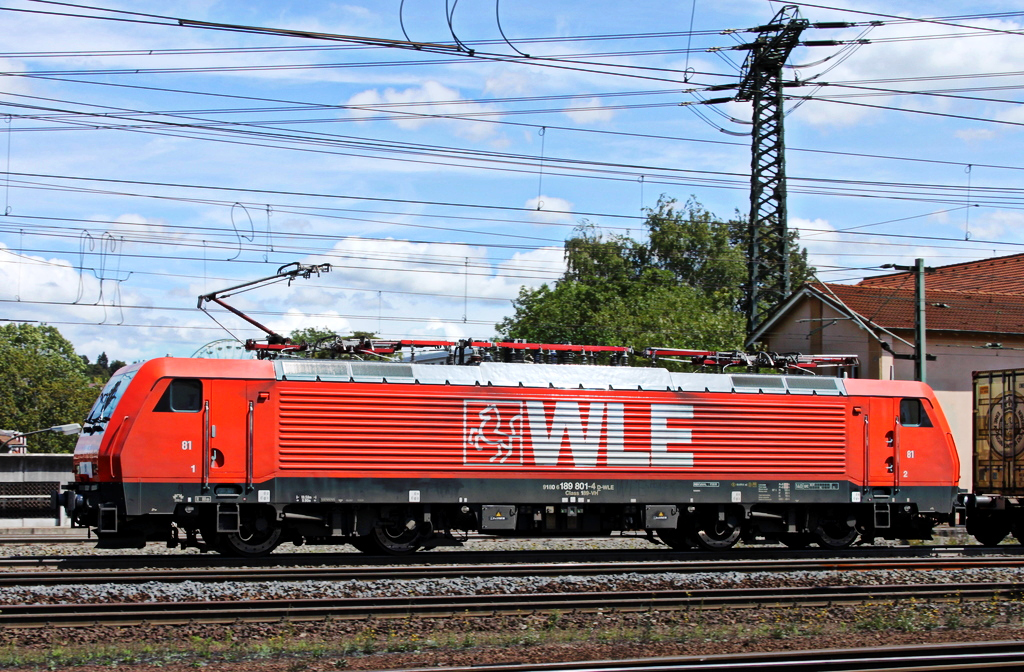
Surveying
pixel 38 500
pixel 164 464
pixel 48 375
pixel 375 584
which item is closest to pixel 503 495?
pixel 375 584

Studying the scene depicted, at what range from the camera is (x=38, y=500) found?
25766mm

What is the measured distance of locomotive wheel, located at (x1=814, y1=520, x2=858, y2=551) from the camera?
19719 millimetres

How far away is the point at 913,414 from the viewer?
20078 mm

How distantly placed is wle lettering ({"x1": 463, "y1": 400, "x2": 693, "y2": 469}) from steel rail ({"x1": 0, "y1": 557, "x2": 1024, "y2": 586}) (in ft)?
6.50

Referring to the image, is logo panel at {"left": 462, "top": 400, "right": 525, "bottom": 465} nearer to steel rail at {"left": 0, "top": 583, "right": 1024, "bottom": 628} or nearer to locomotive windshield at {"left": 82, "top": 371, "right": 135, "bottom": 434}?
steel rail at {"left": 0, "top": 583, "right": 1024, "bottom": 628}

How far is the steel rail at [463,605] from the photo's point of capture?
1152 cm

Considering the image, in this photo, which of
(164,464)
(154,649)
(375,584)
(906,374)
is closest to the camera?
(154,649)

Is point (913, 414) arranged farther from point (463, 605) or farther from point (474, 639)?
point (474, 639)

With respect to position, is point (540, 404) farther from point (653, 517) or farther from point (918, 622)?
point (918, 622)

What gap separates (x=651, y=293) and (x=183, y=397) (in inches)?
1437

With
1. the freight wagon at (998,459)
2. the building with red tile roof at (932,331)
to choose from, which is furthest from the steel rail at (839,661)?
the building with red tile roof at (932,331)

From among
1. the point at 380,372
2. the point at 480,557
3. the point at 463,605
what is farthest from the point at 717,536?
the point at 463,605

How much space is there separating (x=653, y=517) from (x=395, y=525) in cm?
477

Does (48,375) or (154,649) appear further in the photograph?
(48,375)
